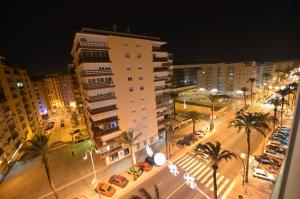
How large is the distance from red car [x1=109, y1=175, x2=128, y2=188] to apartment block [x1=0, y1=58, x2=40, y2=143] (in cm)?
3270

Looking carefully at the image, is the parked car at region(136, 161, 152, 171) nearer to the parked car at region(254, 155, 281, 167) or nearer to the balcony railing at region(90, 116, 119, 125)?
the balcony railing at region(90, 116, 119, 125)

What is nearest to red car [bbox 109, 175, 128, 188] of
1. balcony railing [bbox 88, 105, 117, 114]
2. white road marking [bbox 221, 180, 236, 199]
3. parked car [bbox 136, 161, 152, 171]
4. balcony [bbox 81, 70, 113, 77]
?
parked car [bbox 136, 161, 152, 171]

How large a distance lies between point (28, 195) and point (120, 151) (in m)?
16.8

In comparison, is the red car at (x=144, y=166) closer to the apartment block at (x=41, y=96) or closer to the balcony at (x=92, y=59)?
the balcony at (x=92, y=59)

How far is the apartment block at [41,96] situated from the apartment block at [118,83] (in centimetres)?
5656

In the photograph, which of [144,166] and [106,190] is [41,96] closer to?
[106,190]

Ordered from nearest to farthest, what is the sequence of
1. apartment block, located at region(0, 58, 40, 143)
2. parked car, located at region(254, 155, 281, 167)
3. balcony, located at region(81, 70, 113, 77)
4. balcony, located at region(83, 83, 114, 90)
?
parked car, located at region(254, 155, 281, 167)
balcony, located at region(81, 70, 113, 77)
balcony, located at region(83, 83, 114, 90)
apartment block, located at region(0, 58, 40, 143)

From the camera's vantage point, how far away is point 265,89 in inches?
3418

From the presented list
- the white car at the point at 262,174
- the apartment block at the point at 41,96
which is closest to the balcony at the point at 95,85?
the white car at the point at 262,174

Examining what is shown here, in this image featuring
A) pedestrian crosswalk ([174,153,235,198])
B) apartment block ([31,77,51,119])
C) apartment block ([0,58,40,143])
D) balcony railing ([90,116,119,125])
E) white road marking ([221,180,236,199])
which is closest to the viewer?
white road marking ([221,180,236,199])

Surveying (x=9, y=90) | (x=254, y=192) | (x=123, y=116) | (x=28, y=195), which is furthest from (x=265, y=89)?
(x=9, y=90)

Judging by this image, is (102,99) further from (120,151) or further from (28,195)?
(28,195)

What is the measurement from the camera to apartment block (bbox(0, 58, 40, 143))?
136 feet

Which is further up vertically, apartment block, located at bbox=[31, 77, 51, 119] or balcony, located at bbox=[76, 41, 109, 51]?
balcony, located at bbox=[76, 41, 109, 51]
